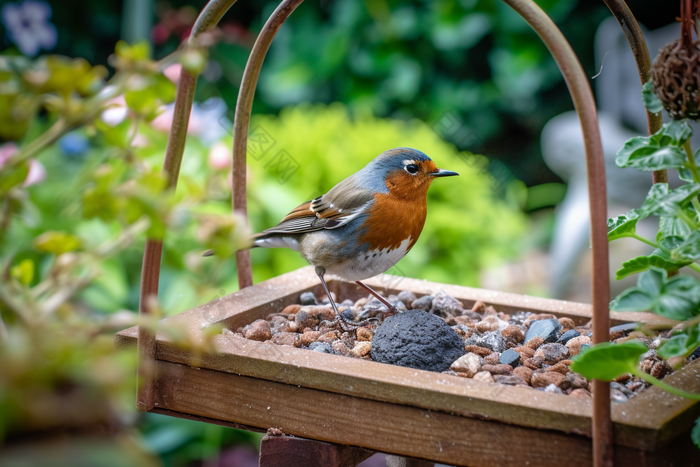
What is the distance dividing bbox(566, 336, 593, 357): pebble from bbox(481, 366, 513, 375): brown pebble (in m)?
0.21

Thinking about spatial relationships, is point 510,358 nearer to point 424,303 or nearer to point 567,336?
point 567,336

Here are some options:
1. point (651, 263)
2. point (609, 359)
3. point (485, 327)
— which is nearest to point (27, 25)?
point (485, 327)

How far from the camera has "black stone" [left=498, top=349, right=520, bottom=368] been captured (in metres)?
1.50

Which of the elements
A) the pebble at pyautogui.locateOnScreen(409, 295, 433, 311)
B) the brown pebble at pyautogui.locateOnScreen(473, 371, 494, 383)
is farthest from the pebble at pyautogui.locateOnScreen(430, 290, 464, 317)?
the brown pebble at pyautogui.locateOnScreen(473, 371, 494, 383)

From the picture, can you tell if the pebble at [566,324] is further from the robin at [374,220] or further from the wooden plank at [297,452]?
the wooden plank at [297,452]

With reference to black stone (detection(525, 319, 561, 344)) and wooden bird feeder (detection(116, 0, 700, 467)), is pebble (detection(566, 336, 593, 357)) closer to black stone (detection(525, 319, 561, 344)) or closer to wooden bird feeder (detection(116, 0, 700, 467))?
black stone (detection(525, 319, 561, 344))

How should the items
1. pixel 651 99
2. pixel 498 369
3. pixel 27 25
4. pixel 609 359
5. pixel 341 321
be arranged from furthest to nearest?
pixel 27 25
pixel 341 321
pixel 498 369
pixel 651 99
pixel 609 359

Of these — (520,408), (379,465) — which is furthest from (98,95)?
(379,465)

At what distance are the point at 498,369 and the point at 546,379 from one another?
0.10 metres

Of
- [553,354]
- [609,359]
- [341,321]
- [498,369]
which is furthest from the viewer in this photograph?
[341,321]

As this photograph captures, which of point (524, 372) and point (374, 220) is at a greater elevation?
point (374, 220)

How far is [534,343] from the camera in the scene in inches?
63.9

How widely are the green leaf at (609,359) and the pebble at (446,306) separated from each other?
811 millimetres

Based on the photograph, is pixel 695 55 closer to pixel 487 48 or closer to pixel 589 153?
pixel 589 153
